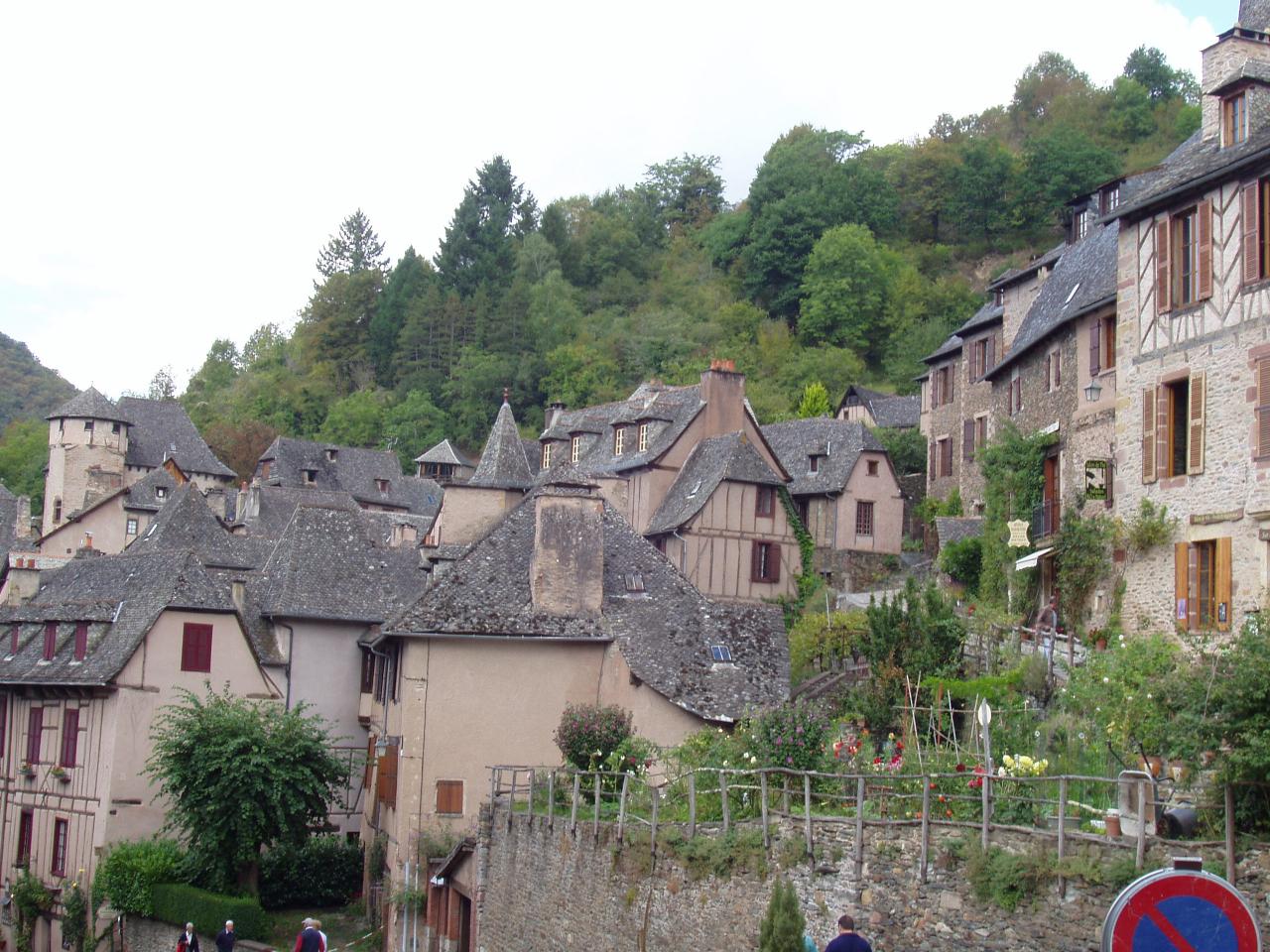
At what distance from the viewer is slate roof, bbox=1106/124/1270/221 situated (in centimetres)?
2155

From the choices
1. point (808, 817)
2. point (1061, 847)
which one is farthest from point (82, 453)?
point (1061, 847)

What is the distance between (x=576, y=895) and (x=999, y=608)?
39.6 feet

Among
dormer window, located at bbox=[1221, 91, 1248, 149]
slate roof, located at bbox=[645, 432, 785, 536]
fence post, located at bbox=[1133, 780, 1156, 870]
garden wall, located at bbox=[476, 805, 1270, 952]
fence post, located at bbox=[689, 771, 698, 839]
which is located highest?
dormer window, located at bbox=[1221, 91, 1248, 149]

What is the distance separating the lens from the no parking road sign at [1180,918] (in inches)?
203

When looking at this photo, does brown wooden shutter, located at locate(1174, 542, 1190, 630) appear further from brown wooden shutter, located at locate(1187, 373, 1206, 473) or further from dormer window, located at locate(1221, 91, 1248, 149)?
dormer window, located at locate(1221, 91, 1248, 149)

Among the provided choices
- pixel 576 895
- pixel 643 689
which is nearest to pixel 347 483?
pixel 643 689

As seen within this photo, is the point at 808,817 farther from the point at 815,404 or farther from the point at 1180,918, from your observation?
the point at 815,404

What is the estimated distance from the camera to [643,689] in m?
27.3

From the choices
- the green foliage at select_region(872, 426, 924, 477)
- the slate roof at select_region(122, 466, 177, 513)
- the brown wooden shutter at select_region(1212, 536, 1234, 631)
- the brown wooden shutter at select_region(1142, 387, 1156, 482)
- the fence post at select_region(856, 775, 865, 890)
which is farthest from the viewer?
the slate roof at select_region(122, 466, 177, 513)

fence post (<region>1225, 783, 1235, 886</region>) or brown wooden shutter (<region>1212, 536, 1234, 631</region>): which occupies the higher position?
brown wooden shutter (<region>1212, 536, 1234, 631</region>)

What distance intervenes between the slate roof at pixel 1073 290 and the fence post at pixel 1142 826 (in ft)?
59.7

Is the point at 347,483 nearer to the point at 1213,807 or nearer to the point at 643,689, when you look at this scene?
the point at 643,689

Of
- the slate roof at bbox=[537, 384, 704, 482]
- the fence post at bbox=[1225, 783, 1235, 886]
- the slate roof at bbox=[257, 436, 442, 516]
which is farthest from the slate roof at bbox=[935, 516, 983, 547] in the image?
the slate roof at bbox=[257, 436, 442, 516]

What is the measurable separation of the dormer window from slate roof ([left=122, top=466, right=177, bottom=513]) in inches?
2082
